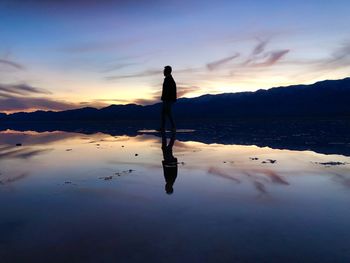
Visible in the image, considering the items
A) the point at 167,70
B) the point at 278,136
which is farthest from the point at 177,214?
the point at 278,136

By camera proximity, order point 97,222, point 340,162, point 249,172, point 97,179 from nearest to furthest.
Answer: point 97,222 < point 97,179 < point 249,172 < point 340,162

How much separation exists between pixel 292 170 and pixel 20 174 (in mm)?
6205

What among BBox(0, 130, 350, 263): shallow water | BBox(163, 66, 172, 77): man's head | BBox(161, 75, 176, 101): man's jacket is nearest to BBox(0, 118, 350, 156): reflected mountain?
BBox(161, 75, 176, 101): man's jacket

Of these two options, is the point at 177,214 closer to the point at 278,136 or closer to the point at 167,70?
the point at 167,70

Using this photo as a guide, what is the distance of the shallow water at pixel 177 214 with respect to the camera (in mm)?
3076

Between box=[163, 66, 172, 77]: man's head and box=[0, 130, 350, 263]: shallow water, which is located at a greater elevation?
box=[163, 66, 172, 77]: man's head

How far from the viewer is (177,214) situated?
4211 millimetres

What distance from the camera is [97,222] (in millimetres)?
3934

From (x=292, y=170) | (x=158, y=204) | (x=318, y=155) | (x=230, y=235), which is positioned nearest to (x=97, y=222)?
(x=158, y=204)

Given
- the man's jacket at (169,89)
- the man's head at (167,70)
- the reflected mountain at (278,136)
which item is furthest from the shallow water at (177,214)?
the man's head at (167,70)

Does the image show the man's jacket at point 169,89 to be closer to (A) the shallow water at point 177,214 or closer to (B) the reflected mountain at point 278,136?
(B) the reflected mountain at point 278,136

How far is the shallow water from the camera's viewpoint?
308 centimetres

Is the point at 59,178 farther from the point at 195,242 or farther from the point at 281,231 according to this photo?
the point at 281,231

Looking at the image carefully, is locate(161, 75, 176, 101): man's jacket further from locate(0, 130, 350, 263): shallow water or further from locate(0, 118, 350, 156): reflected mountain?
locate(0, 130, 350, 263): shallow water
